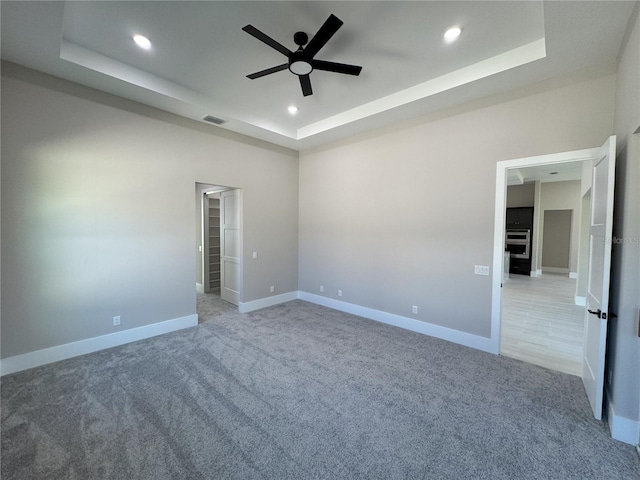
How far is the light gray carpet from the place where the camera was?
1.76 metres

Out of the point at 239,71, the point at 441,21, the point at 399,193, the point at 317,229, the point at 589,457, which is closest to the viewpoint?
the point at 589,457

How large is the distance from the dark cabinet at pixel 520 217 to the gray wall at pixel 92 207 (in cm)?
966

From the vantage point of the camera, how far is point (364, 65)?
302cm

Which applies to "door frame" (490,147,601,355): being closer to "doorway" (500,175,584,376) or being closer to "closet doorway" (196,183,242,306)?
"doorway" (500,175,584,376)

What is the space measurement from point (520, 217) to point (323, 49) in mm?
9642

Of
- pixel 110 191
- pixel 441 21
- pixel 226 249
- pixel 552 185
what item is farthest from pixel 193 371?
pixel 552 185

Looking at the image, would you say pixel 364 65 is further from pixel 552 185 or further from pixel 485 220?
pixel 552 185

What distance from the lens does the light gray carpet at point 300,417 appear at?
176 cm

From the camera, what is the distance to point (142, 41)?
104 inches

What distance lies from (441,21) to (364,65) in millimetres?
889

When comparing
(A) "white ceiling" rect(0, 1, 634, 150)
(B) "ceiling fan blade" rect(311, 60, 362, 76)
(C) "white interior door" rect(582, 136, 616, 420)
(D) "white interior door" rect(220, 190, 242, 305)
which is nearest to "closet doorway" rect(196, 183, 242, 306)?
(D) "white interior door" rect(220, 190, 242, 305)

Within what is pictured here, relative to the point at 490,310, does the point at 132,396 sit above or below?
below

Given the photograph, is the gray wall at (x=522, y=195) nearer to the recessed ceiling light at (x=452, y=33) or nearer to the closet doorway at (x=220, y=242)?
the recessed ceiling light at (x=452, y=33)

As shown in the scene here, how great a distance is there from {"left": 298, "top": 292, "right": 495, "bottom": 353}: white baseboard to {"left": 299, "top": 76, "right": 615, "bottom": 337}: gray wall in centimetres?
9
